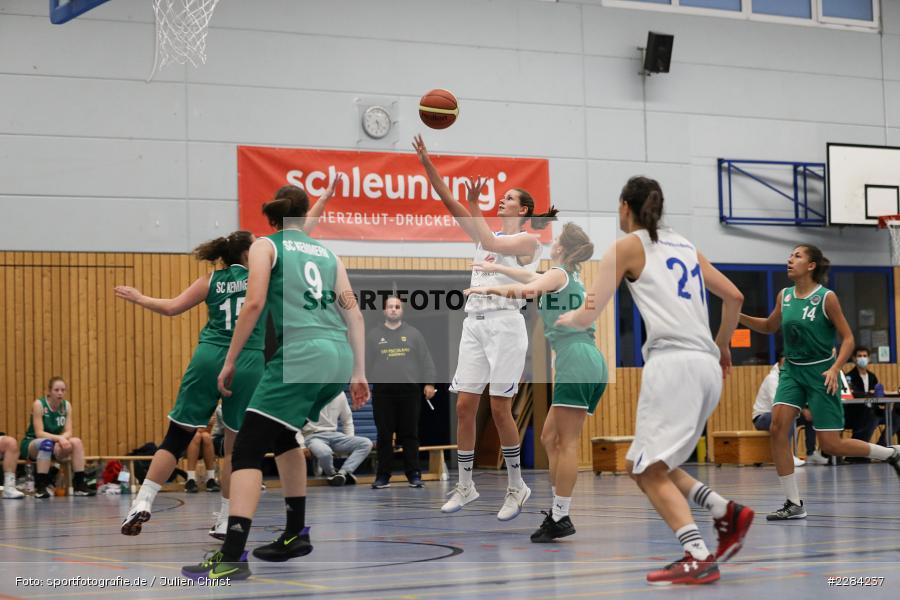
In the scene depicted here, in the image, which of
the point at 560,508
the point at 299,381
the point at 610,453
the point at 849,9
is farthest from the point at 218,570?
the point at 849,9

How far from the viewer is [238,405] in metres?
6.89

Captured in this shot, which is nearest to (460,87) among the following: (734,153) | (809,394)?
(734,153)

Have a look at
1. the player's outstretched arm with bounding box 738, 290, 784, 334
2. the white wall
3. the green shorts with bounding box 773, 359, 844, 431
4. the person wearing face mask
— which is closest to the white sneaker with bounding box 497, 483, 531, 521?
the player's outstretched arm with bounding box 738, 290, 784, 334

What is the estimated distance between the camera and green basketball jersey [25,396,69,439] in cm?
1366

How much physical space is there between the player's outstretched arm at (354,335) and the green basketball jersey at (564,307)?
1.55 m

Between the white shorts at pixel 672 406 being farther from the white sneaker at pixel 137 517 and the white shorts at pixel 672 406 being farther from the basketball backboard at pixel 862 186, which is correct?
the basketball backboard at pixel 862 186

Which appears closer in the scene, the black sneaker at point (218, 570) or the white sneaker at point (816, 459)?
the black sneaker at point (218, 570)

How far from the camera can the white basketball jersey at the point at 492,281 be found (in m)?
8.50

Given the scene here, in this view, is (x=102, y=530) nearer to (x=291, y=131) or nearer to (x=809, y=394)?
(x=809, y=394)

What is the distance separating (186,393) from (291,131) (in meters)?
9.61

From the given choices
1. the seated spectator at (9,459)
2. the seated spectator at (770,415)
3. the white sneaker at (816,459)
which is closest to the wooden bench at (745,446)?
the seated spectator at (770,415)

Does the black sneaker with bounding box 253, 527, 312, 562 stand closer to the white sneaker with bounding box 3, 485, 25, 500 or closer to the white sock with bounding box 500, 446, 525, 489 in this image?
the white sock with bounding box 500, 446, 525, 489

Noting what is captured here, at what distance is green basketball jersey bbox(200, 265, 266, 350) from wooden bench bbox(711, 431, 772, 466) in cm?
1169

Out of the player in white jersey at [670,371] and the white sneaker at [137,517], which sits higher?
the player in white jersey at [670,371]
